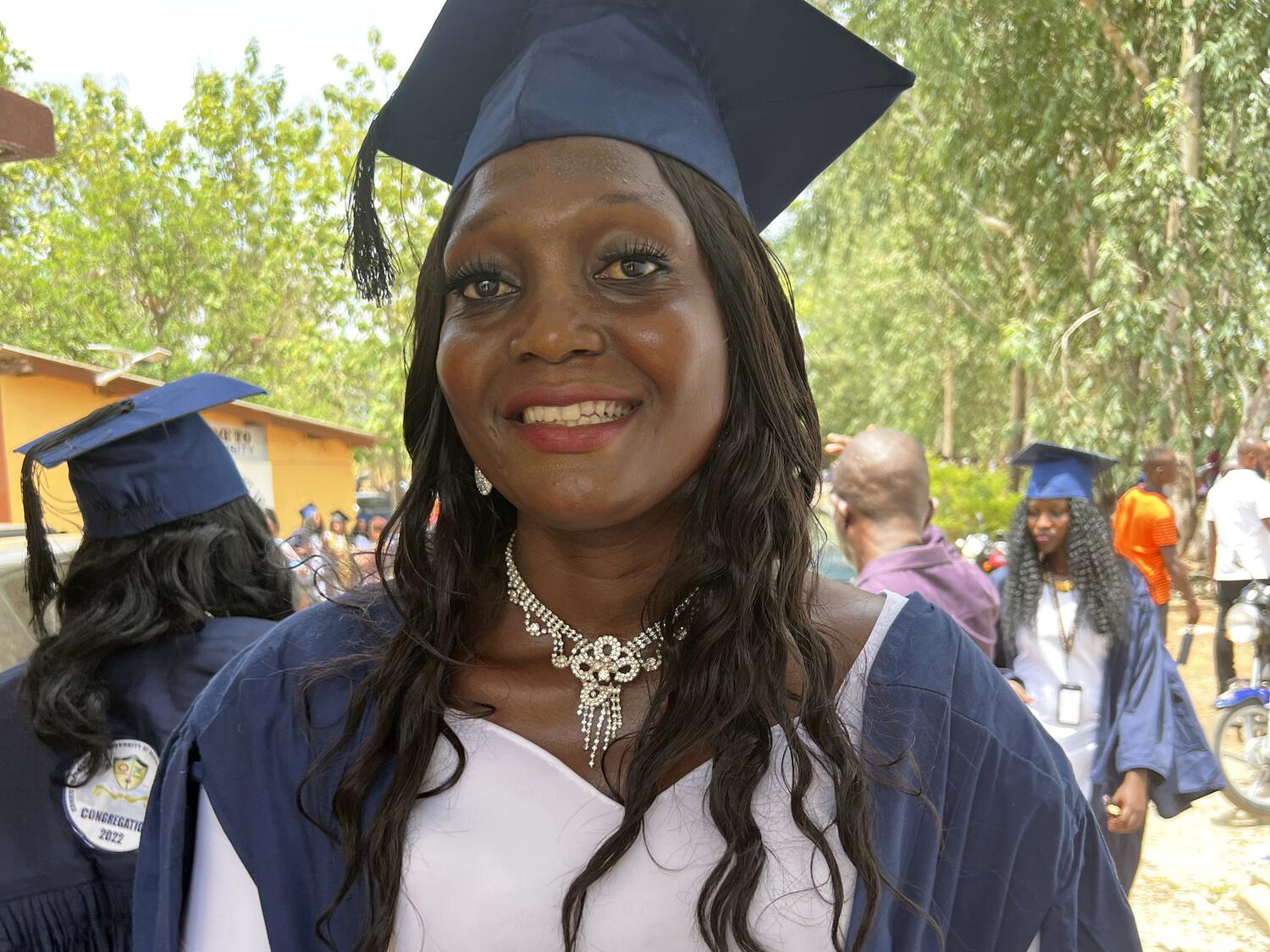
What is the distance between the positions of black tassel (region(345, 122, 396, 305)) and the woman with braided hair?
2.52m

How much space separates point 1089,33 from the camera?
36.5 feet

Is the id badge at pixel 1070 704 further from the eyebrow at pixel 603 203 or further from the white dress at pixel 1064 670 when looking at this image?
the eyebrow at pixel 603 203

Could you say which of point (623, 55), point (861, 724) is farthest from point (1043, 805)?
point (623, 55)

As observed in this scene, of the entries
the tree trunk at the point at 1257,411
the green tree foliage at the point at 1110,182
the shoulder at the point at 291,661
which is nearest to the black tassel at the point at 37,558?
the shoulder at the point at 291,661

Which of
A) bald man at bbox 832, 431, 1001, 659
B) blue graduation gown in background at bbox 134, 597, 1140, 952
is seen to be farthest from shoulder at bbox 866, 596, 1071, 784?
bald man at bbox 832, 431, 1001, 659

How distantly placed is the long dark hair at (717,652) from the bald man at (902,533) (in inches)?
83.5

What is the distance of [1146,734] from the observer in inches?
137

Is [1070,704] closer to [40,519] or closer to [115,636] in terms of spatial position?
[115,636]

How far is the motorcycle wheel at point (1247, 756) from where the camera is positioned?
5.61m

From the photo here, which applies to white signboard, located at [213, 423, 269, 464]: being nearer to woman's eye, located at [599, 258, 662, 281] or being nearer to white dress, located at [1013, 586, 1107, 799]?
white dress, located at [1013, 586, 1107, 799]

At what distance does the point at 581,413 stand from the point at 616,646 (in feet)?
1.09

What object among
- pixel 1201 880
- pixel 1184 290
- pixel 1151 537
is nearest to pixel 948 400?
pixel 1184 290

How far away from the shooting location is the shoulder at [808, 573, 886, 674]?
1377 mm

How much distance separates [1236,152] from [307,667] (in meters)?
11.7
